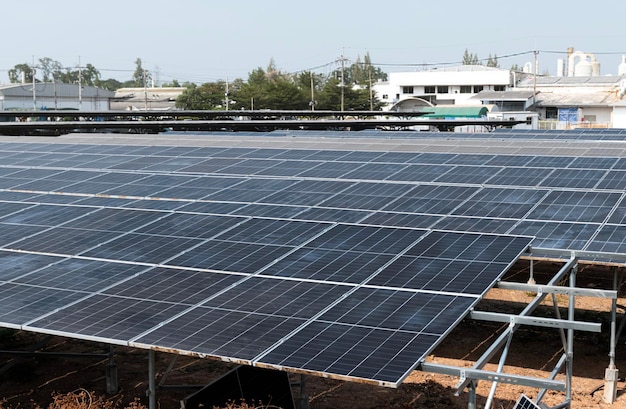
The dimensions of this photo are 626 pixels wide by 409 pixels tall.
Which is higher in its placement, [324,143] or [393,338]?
[324,143]

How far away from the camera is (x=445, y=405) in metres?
17.7

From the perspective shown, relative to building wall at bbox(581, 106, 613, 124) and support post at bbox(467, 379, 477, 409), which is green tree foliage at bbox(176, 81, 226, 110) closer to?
building wall at bbox(581, 106, 613, 124)

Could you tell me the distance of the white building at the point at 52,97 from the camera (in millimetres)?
115500

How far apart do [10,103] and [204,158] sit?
9594 cm

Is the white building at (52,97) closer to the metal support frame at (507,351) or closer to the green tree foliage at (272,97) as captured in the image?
the green tree foliage at (272,97)

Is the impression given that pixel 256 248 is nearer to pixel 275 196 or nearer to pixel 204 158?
pixel 275 196

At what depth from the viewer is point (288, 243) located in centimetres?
1653

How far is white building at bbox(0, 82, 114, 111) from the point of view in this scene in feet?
379

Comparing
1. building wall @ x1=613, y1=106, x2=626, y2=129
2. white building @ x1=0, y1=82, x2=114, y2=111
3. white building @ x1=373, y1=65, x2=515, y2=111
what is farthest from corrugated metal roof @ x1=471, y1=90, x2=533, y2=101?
white building @ x1=0, y1=82, x2=114, y2=111

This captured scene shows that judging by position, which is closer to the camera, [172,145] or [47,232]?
[47,232]

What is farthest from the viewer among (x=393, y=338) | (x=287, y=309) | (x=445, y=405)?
(x=445, y=405)

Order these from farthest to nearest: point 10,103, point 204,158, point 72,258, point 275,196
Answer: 1. point 10,103
2. point 204,158
3. point 275,196
4. point 72,258

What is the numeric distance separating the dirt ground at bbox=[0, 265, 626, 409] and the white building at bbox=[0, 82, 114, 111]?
9811 centimetres

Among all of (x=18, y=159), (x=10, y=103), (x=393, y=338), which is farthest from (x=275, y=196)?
(x=10, y=103)
